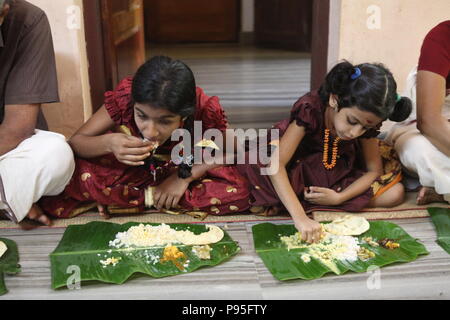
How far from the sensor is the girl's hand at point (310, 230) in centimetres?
163

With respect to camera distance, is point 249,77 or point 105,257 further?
point 249,77

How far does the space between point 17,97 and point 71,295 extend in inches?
28.0

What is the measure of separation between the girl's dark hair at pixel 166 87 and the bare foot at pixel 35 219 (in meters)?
0.56

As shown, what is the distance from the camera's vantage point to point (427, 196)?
2.00m

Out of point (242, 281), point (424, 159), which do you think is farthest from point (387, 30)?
point (242, 281)

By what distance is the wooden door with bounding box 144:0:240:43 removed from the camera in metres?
6.55

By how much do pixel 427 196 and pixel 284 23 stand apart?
435 cm

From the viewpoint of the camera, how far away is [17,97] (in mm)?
1720

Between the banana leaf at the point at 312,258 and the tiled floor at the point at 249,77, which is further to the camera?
the tiled floor at the point at 249,77

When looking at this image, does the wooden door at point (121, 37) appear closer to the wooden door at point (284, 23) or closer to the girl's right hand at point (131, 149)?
the girl's right hand at point (131, 149)

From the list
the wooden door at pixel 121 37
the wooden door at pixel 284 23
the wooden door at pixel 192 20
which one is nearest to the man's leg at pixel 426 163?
the wooden door at pixel 121 37

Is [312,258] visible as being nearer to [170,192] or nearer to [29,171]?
[170,192]
